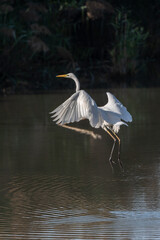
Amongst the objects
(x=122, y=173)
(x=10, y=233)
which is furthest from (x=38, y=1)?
(x=10, y=233)

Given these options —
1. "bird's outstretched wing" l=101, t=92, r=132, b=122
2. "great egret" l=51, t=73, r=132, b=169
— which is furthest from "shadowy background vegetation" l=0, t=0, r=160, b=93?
"great egret" l=51, t=73, r=132, b=169

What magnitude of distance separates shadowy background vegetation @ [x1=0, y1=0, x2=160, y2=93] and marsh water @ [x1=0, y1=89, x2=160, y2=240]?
6231 mm

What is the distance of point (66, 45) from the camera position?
20.5 meters

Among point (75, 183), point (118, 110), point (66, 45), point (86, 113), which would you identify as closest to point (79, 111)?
point (86, 113)

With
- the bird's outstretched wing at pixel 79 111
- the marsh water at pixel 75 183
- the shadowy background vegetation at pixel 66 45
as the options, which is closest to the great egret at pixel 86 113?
the bird's outstretched wing at pixel 79 111

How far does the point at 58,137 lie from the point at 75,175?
9.32ft

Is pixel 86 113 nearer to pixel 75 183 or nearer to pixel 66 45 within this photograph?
pixel 75 183

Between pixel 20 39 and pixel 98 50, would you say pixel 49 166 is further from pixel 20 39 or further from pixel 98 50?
pixel 98 50

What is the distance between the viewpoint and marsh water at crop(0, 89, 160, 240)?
199 inches

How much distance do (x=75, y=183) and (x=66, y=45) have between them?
14073 millimetres

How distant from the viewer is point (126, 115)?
27.8ft

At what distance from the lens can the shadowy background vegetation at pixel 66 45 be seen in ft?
59.1

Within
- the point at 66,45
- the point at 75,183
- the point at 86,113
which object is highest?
the point at 66,45

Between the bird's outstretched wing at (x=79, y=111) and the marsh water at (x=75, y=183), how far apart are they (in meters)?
0.47
